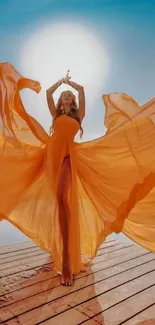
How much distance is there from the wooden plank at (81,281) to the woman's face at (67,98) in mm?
2003

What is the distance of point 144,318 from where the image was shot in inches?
82.5

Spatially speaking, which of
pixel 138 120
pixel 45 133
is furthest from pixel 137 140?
pixel 45 133

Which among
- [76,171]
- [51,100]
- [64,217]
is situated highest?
[51,100]

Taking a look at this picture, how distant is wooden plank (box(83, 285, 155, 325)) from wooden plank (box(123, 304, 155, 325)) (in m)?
0.04

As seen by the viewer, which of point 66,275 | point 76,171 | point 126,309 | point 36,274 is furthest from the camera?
point 76,171

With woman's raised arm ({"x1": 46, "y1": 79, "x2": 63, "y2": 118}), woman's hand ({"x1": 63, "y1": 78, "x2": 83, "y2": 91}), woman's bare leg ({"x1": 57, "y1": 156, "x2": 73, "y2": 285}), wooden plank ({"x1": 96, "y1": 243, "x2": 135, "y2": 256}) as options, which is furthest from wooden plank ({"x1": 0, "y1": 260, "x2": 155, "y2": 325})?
woman's hand ({"x1": 63, "y1": 78, "x2": 83, "y2": 91})

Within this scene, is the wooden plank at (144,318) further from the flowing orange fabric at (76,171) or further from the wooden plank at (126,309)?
the flowing orange fabric at (76,171)

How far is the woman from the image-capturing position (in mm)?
2752

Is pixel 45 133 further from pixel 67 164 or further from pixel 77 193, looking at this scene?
pixel 77 193

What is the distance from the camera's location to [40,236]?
316cm

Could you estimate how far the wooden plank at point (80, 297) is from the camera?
6.85 ft

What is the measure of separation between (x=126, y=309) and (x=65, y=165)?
1.50 meters

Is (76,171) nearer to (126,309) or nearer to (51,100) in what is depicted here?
(51,100)

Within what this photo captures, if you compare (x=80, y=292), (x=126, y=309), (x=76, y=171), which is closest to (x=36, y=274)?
(x=80, y=292)
